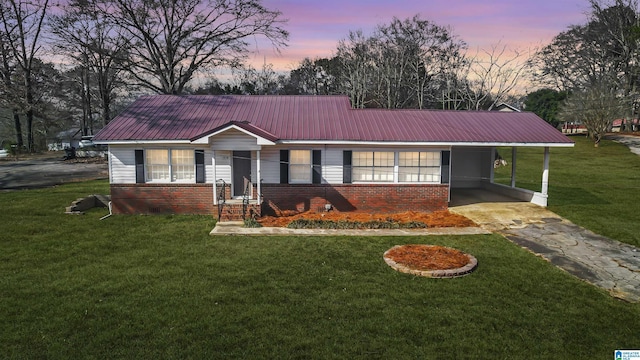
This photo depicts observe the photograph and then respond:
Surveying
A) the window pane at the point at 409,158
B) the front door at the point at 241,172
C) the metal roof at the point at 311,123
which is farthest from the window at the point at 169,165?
the window pane at the point at 409,158

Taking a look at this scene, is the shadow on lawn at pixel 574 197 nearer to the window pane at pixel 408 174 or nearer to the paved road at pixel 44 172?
the window pane at pixel 408 174

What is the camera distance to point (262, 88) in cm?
5294

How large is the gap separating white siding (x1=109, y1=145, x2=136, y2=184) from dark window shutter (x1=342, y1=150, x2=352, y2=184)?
797 cm

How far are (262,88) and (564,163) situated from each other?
124 feet

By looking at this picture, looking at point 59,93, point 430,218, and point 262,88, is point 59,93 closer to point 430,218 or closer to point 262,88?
point 262,88

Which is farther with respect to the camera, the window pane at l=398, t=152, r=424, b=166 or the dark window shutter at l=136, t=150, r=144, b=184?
the window pane at l=398, t=152, r=424, b=166

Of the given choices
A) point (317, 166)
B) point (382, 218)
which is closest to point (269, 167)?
point (317, 166)

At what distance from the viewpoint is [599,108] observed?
124ft

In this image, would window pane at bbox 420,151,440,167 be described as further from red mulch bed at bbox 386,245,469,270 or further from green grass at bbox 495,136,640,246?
red mulch bed at bbox 386,245,469,270

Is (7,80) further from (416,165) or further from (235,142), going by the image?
(416,165)

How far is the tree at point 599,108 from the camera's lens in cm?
3750

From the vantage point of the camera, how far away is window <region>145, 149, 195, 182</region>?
14.3 metres

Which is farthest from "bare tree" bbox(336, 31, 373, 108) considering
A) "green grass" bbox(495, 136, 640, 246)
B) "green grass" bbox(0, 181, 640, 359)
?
"green grass" bbox(0, 181, 640, 359)

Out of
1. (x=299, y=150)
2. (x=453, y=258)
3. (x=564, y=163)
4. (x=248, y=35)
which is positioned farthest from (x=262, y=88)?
(x=453, y=258)
